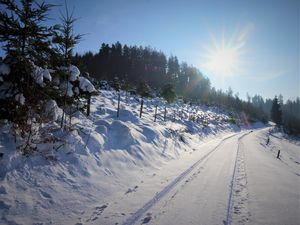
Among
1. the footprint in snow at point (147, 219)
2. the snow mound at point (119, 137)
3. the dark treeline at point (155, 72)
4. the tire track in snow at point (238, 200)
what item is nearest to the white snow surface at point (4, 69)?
the snow mound at point (119, 137)

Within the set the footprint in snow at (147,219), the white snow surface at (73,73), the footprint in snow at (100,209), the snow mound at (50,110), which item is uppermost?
the white snow surface at (73,73)

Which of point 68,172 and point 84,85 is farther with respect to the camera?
point 84,85

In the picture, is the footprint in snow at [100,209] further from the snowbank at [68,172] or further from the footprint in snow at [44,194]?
the footprint in snow at [44,194]

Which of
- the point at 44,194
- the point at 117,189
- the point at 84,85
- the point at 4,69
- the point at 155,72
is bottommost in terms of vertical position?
the point at 117,189

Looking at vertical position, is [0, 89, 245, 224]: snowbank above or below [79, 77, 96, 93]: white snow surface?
below

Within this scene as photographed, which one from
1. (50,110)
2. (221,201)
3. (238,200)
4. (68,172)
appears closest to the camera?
(221,201)

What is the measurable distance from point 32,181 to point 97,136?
13.8 ft

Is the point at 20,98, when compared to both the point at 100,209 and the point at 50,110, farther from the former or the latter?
the point at 100,209

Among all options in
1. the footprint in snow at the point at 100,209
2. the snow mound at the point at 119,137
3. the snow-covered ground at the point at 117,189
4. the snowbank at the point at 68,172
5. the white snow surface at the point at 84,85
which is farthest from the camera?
the white snow surface at the point at 84,85

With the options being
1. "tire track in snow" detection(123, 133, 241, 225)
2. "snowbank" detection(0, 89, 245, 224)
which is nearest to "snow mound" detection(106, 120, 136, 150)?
"snowbank" detection(0, 89, 245, 224)

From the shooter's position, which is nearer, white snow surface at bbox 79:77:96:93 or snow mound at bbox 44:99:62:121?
snow mound at bbox 44:99:62:121

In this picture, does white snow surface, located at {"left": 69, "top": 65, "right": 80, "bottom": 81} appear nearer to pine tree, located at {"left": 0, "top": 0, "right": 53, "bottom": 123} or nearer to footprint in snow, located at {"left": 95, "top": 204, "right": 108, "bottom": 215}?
pine tree, located at {"left": 0, "top": 0, "right": 53, "bottom": 123}

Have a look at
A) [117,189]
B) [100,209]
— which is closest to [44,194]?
[100,209]

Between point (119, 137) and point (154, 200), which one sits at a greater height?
point (119, 137)
